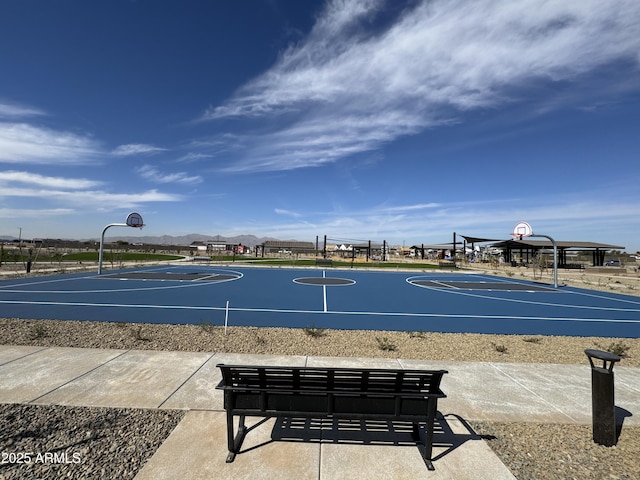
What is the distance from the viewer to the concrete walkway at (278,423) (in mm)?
3480

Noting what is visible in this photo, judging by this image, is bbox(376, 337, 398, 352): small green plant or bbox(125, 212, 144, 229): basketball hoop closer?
bbox(376, 337, 398, 352): small green plant

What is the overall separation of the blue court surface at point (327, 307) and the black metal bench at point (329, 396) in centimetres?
540

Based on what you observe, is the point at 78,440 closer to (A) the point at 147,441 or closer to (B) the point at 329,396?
(A) the point at 147,441

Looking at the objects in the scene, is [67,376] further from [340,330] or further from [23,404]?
[340,330]

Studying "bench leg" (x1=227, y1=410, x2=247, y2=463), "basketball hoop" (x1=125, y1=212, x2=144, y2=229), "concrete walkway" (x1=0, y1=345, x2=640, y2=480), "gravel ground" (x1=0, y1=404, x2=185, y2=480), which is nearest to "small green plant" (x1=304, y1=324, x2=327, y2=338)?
"concrete walkway" (x1=0, y1=345, x2=640, y2=480)

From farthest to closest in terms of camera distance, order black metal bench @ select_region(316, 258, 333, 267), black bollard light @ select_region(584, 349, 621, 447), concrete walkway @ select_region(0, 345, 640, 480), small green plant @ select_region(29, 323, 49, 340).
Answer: black metal bench @ select_region(316, 258, 333, 267)
small green plant @ select_region(29, 323, 49, 340)
black bollard light @ select_region(584, 349, 621, 447)
concrete walkway @ select_region(0, 345, 640, 480)

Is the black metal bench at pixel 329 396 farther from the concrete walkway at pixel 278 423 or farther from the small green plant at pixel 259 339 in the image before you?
the small green plant at pixel 259 339

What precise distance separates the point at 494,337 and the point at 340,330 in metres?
4.65

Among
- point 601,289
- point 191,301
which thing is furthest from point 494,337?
point 601,289

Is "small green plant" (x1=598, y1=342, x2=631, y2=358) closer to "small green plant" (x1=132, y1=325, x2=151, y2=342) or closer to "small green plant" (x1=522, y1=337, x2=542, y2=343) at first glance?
"small green plant" (x1=522, y1=337, x2=542, y2=343)

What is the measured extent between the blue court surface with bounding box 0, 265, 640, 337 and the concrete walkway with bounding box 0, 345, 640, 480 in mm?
3180

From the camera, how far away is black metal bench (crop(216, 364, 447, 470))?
146 inches

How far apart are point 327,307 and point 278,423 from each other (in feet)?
31.0

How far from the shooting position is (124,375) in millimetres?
5871
